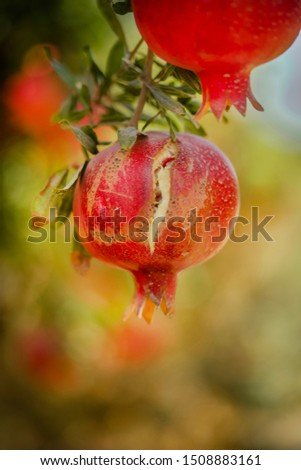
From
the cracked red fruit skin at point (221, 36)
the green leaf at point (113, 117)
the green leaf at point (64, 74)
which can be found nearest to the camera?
the cracked red fruit skin at point (221, 36)

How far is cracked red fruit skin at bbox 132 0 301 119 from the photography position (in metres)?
0.45

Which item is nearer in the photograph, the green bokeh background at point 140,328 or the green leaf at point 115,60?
the green leaf at point 115,60

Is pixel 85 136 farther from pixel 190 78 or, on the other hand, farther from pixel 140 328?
pixel 140 328

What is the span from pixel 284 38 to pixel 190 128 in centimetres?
22

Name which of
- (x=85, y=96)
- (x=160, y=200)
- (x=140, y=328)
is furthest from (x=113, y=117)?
(x=140, y=328)

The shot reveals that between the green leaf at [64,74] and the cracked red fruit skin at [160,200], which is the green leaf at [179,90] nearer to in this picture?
the cracked red fruit skin at [160,200]

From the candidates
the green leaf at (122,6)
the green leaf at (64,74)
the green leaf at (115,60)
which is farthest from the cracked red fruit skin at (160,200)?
the green leaf at (64,74)

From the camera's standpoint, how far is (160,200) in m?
0.50

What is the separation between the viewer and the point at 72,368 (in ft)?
7.79

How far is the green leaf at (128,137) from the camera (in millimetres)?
511

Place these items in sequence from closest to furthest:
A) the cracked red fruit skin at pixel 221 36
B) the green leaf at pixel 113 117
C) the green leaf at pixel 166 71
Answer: the cracked red fruit skin at pixel 221 36, the green leaf at pixel 166 71, the green leaf at pixel 113 117

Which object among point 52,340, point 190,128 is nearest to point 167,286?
point 190,128

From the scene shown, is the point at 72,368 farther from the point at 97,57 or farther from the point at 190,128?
the point at 190,128

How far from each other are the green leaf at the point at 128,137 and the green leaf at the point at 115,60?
0.83ft
